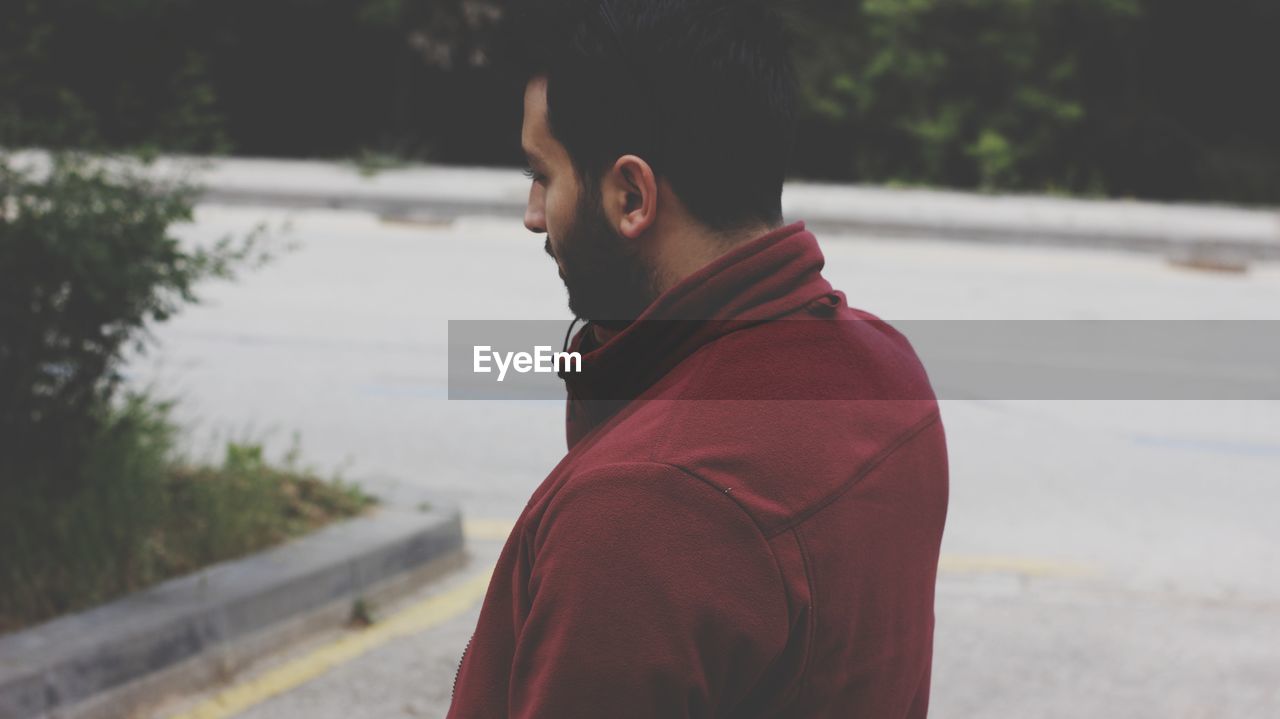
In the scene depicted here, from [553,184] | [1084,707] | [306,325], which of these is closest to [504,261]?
[306,325]

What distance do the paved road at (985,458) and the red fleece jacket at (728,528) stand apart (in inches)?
118

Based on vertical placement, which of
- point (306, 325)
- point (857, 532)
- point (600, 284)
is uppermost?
point (600, 284)

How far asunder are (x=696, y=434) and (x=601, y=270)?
244 millimetres

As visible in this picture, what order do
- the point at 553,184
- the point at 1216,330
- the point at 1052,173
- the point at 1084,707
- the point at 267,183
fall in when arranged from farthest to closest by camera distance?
the point at 1052,173
the point at 267,183
the point at 1216,330
the point at 1084,707
the point at 553,184

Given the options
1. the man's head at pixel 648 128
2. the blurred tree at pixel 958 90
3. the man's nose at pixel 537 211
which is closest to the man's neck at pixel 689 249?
the man's head at pixel 648 128

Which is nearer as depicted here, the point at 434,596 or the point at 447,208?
the point at 434,596

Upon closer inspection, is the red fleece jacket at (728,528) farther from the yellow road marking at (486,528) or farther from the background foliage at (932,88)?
the background foliage at (932,88)

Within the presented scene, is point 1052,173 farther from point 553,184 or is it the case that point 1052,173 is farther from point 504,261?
point 553,184

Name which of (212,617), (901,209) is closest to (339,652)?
(212,617)

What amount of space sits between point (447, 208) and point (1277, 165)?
11.2 m

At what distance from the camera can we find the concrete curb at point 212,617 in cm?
379

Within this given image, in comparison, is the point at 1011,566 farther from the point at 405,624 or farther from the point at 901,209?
the point at 901,209

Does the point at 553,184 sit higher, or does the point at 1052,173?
the point at 553,184

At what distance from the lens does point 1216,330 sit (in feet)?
35.1
